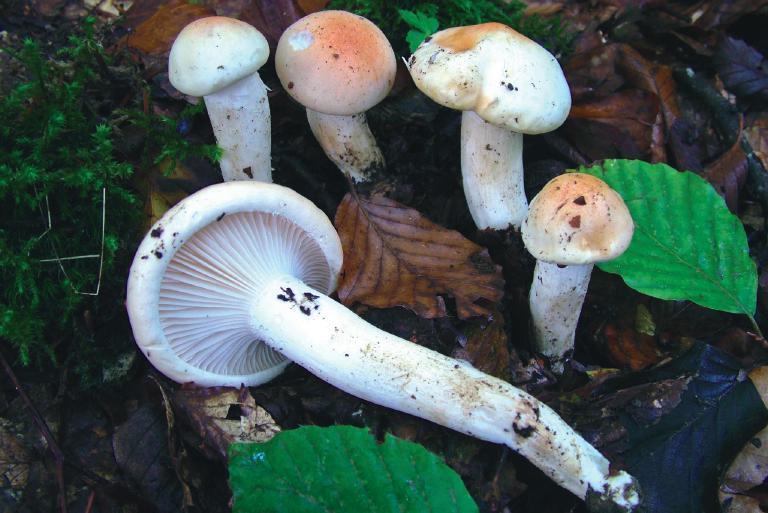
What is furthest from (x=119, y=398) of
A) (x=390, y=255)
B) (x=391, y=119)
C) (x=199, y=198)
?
(x=391, y=119)

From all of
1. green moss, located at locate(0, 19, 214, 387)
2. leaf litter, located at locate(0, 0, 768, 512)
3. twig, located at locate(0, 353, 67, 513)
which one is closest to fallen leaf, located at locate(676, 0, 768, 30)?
leaf litter, located at locate(0, 0, 768, 512)

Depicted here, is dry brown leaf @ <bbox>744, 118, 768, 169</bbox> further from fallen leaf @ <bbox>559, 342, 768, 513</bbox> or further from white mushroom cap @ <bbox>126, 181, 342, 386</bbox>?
white mushroom cap @ <bbox>126, 181, 342, 386</bbox>

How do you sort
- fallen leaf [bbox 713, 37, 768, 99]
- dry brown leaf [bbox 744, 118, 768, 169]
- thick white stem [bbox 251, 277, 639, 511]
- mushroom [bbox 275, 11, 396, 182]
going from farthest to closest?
fallen leaf [bbox 713, 37, 768, 99] < dry brown leaf [bbox 744, 118, 768, 169] < mushroom [bbox 275, 11, 396, 182] < thick white stem [bbox 251, 277, 639, 511]

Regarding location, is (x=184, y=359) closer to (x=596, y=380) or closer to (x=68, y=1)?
(x=596, y=380)

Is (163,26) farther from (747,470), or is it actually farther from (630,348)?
(747,470)

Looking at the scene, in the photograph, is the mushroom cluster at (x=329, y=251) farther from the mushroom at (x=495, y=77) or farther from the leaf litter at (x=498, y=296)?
the leaf litter at (x=498, y=296)

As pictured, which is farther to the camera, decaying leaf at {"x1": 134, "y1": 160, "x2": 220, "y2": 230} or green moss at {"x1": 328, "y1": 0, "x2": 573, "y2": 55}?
green moss at {"x1": 328, "y1": 0, "x2": 573, "y2": 55}

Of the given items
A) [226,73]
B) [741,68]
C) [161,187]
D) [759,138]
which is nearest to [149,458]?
[161,187]
